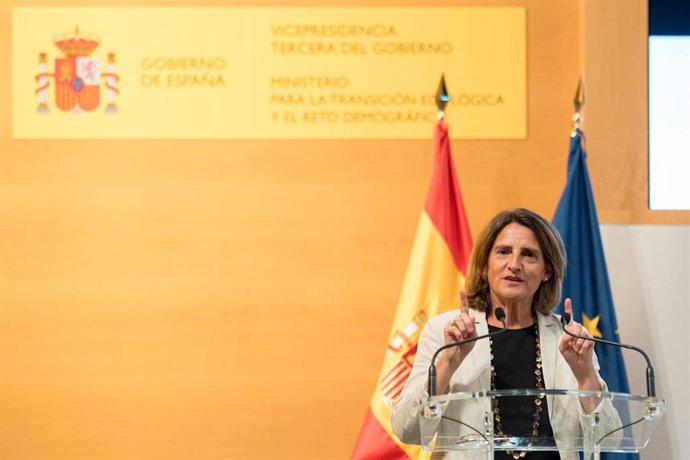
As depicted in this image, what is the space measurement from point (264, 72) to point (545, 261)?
5.39ft

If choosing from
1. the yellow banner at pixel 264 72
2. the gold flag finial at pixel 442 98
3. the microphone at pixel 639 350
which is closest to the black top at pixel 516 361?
the microphone at pixel 639 350

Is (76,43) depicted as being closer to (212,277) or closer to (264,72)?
(264,72)

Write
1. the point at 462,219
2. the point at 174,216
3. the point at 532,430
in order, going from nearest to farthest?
the point at 532,430 → the point at 462,219 → the point at 174,216

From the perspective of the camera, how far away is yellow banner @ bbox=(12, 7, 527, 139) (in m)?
3.93

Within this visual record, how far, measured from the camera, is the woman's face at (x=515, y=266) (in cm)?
268

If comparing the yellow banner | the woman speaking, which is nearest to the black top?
the woman speaking

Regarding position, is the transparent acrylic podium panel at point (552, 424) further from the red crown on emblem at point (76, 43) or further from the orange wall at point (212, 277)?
the red crown on emblem at point (76, 43)

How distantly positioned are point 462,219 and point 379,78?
0.70m

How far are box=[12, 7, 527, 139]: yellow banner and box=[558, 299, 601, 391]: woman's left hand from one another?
5.50 feet

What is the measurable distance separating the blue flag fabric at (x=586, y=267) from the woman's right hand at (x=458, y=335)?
108cm

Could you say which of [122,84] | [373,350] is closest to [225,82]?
[122,84]

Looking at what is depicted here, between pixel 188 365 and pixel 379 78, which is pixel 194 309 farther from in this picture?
pixel 379 78

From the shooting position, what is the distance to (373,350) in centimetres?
388

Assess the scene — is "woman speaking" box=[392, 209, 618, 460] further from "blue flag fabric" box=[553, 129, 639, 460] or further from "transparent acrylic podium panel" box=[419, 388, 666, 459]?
"blue flag fabric" box=[553, 129, 639, 460]
